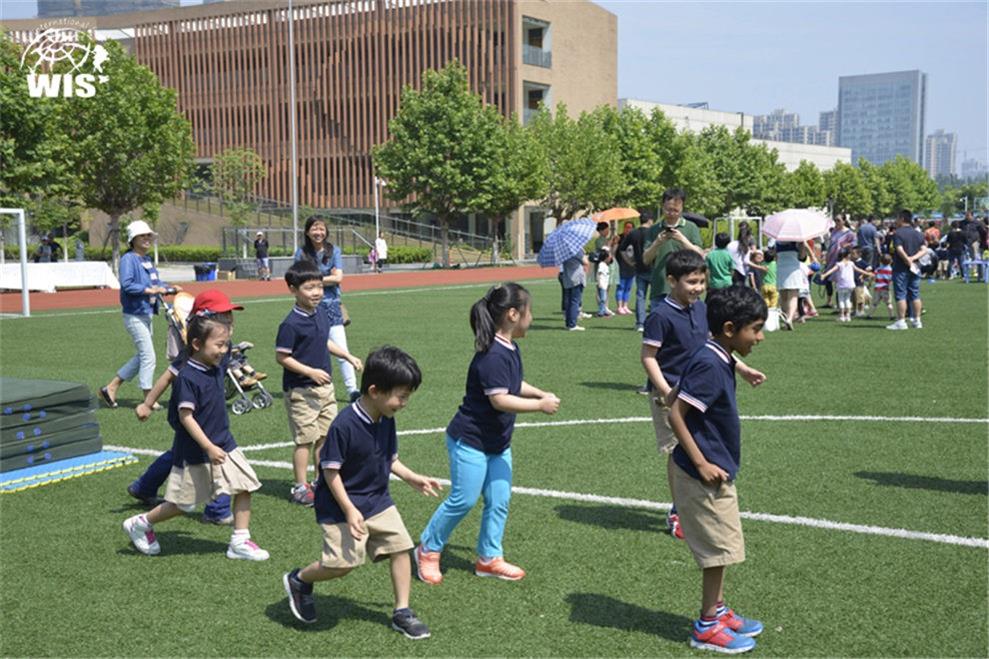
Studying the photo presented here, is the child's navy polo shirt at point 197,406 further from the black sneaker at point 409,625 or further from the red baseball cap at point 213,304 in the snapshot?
the black sneaker at point 409,625

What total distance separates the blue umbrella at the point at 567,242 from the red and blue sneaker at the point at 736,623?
46.0ft

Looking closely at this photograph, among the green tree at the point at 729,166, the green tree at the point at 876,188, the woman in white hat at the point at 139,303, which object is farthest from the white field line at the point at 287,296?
the green tree at the point at 876,188

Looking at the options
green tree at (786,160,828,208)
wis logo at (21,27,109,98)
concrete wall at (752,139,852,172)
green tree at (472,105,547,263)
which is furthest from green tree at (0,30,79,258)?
concrete wall at (752,139,852,172)

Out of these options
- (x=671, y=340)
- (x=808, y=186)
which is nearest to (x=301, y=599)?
(x=671, y=340)

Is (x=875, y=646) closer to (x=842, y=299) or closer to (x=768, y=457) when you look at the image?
(x=768, y=457)

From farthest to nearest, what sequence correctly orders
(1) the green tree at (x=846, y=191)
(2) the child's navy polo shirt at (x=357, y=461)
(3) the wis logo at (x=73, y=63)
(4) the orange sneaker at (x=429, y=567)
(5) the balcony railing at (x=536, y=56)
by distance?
(1) the green tree at (x=846, y=191)
(5) the balcony railing at (x=536, y=56)
(3) the wis logo at (x=73, y=63)
(4) the orange sneaker at (x=429, y=567)
(2) the child's navy polo shirt at (x=357, y=461)

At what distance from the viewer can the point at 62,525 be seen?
6.46 m

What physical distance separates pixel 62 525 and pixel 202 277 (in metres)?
32.3

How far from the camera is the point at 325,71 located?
243 ft

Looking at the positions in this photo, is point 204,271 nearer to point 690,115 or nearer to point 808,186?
point 808,186

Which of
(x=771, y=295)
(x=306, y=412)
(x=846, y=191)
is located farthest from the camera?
(x=846, y=191)

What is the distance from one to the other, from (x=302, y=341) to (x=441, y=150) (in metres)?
47.1

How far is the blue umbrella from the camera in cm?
1847

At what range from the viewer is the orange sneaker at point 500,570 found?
17.7ft
